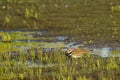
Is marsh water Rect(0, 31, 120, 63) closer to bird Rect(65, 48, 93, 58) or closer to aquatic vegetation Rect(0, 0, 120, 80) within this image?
aquatic vegetation Rect(0, 0, 120, 80)

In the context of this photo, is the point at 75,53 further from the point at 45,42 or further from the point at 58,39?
the point at 58,39

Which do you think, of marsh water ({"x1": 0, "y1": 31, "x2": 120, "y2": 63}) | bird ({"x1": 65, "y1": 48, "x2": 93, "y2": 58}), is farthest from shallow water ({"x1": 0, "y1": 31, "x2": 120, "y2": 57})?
bird ({"x1": 65, "y1": 48, "x2": 93, "y2": 58})

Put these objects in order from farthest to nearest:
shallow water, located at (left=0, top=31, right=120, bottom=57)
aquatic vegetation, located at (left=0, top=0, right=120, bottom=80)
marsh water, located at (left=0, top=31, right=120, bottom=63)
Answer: shallow water, located at (left=0, top=31, right=120, bottom=57), marsh water, located at (left=0, top=31, right=120, bottom=63), aquatic vegetation, located at (left=0, top=0, right=120, bottom=80)

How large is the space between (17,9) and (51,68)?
513 inches

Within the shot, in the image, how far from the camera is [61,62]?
13.4 metres

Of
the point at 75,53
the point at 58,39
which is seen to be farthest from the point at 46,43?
the point at 75,53

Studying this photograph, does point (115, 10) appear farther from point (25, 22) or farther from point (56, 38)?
point (56, 38)

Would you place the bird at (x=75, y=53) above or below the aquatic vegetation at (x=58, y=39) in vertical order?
above

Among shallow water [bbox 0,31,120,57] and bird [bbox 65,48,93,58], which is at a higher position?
bird [bbox 65,48,93,58]

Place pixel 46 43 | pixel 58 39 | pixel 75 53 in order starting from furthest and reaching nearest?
pixel 58 39 < pixel 46 43 < pixel 75 53

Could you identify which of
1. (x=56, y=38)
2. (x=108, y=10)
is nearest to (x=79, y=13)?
(x=108, y=10)

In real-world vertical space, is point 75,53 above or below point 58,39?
above

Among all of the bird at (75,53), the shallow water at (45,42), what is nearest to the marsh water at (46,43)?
the shallow water at (45,42)

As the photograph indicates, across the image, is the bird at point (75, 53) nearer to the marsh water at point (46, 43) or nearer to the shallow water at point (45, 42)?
the marsh water at point (46, 43)
